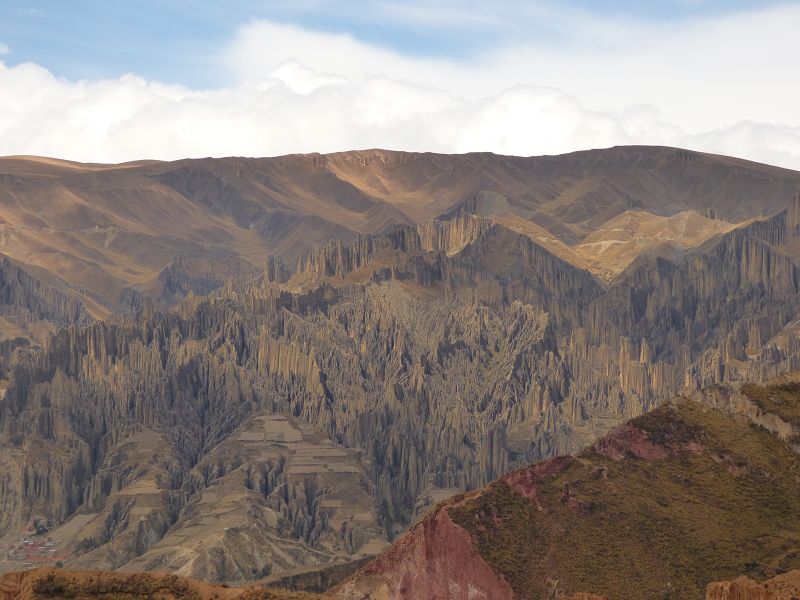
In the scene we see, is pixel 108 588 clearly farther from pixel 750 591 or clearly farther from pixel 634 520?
pixel 634 520

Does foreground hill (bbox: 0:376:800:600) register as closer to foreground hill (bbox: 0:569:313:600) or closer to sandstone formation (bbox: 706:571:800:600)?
sandstone formation (bbox: 706:571:800:600)

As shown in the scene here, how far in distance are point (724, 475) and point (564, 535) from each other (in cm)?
1073

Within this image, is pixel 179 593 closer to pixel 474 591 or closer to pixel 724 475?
pixel 474 591

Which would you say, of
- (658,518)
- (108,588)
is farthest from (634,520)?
(108,588)

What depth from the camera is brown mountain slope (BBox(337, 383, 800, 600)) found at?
106 metres

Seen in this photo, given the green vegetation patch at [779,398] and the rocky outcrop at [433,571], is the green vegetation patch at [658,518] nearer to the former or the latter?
the rocky outcrop at [433,571]

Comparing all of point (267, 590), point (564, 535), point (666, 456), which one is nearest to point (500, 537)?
point (564, 535)

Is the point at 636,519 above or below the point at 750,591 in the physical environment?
below

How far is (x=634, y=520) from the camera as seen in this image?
111 meters

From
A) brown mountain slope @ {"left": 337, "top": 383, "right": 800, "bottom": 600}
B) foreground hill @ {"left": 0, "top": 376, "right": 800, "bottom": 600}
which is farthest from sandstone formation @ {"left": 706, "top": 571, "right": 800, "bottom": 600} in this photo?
brown mountain slope @ {"left": 337, "top": 383, "right": 800, "bottom": 600}

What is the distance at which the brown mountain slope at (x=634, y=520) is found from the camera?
10588cm

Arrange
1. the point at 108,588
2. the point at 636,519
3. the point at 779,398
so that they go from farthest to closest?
the point at 779,398, the point at 636,519, the point at 108,588

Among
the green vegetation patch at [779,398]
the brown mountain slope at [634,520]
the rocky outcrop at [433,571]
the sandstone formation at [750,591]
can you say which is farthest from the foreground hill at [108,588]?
the green vegetation patch at [779,398]

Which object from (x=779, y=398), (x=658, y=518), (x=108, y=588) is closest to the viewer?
(x=108, y=588)
